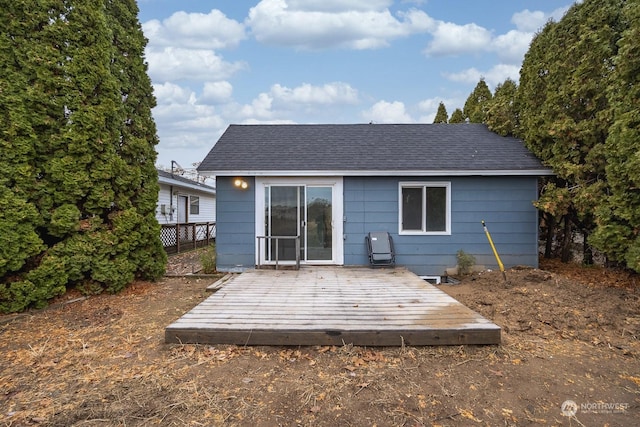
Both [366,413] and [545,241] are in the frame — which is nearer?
[366,413]

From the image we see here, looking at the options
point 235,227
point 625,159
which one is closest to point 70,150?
point 235,227

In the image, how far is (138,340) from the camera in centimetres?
339

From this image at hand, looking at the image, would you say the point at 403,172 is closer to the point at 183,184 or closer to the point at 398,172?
the point at 398,172

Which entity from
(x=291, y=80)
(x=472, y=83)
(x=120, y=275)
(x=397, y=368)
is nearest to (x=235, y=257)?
(x=120, y=275)

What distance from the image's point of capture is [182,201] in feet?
47.1

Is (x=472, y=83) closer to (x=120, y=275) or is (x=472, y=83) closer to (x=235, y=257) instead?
(x=235, y=257)

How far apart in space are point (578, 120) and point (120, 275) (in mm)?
9283

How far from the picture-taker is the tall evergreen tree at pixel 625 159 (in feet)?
15.7

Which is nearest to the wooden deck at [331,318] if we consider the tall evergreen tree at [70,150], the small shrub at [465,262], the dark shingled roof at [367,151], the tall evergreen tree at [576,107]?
the small shrub at [465,262]

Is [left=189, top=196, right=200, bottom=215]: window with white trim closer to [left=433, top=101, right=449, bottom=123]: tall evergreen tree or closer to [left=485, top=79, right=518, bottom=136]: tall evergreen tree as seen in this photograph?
[left=433, top=101, right=449, bottom=123]: tall evergreen tree

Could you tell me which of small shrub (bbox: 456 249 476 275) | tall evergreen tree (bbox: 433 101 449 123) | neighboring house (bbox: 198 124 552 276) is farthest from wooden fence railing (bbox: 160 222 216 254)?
tall evergreen tree (bbox: 433 101 449 123)

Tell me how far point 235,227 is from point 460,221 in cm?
492

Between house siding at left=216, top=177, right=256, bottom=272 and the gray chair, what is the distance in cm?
253

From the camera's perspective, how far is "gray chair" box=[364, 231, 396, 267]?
6480 millimetres
